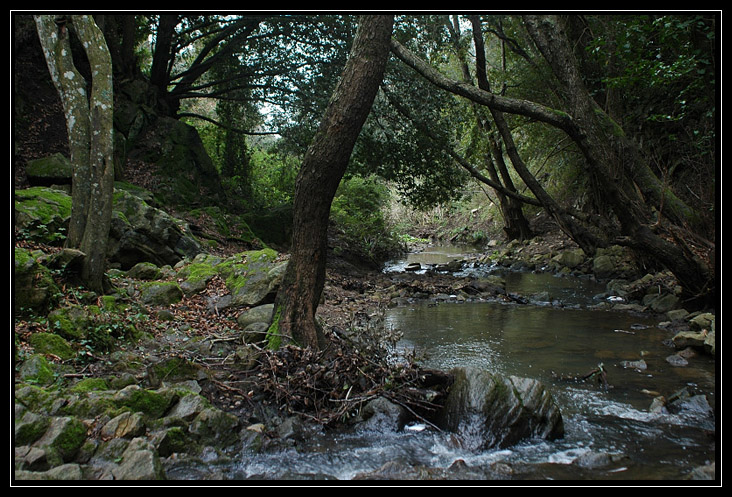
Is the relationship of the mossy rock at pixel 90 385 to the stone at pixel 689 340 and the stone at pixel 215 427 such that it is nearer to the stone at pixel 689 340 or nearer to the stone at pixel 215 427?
the stone at pixel 215 427

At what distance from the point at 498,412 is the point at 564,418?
0.81 metres

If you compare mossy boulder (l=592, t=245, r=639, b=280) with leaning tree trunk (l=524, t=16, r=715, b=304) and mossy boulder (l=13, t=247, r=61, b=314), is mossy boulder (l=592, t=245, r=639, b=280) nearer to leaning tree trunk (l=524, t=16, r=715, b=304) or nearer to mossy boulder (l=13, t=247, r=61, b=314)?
leaning tree trunk (l=524, t=16, r=715, b=304)

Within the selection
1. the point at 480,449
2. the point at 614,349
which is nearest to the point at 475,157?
the point at 614,349

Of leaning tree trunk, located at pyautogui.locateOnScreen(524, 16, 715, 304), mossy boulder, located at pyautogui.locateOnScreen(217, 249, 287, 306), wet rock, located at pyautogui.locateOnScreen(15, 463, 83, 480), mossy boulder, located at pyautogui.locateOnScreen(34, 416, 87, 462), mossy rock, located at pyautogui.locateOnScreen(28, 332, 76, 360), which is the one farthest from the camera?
leaning tree trunk, located at pyautogui.locateOnScreen(524, 16, 715, 304)

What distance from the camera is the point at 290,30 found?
1244 cm

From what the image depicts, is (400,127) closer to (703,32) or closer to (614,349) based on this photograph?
(703,32)

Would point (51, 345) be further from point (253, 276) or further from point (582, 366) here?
point (582, 366)

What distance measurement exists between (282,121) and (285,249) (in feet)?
12.3

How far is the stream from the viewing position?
10.8 feet

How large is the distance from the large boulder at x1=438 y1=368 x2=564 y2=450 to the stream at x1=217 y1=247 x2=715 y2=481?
94 millimetres

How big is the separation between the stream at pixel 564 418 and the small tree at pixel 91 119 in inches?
155

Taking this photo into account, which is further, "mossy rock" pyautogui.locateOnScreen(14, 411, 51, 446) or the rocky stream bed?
the rocky stream bed

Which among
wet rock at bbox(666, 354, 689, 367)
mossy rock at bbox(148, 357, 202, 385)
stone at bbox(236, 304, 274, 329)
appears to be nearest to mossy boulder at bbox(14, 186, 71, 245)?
stone at bbox(236, 304, 274, 329)

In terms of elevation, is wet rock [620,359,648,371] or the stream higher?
wet rock [620,359,648,371]
